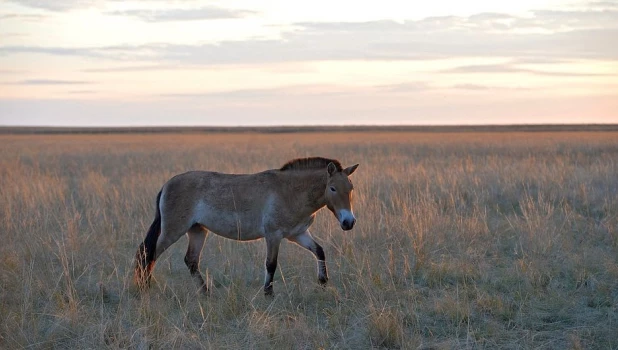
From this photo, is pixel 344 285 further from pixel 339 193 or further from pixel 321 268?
pixel 339 193

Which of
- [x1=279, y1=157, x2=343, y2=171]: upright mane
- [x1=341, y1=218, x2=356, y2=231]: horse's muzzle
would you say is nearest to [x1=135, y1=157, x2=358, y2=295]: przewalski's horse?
[x1=279, y1=157, x2=343, y2=171]: upright mane

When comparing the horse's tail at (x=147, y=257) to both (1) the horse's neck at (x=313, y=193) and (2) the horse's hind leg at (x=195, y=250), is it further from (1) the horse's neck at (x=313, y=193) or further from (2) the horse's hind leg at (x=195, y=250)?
(1) the horse's neck at (x=313, y=193)

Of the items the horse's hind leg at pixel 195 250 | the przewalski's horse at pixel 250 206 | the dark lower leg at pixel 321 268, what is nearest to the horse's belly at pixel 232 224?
the przewalski's horse at pixel 250 206

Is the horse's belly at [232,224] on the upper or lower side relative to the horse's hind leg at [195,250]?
upper

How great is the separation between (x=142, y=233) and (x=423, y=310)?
5.28m

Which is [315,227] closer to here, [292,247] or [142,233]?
[292,247]

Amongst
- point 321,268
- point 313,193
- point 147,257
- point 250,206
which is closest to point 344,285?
point 321,268

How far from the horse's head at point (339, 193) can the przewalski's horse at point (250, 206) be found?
1 cm

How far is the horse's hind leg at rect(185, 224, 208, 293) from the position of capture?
7703mm

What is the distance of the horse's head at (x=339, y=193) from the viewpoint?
704 cm

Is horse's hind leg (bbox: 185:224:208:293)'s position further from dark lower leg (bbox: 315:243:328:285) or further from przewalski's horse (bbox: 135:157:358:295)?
dark lower leg (bbox: 315:243:328:285)

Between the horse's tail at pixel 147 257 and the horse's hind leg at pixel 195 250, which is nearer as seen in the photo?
the horse's tail at pixel 147 257

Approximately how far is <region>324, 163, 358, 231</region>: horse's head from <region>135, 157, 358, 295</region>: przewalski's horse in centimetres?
1

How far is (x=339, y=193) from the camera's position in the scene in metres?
7.11
